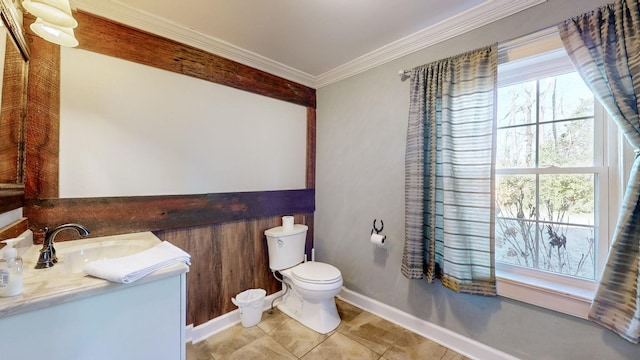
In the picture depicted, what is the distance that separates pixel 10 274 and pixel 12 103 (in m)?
0.97

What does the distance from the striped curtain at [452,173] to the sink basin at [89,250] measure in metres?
1.77

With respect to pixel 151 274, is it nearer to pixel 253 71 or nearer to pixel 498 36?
pixel 253 71

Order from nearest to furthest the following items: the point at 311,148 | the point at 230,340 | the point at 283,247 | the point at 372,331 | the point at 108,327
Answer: the point at 108,327 < the point at 230,340 < the point at 372,331 < the point at 283,247 < the point at 311,148

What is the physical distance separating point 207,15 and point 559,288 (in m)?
2.72

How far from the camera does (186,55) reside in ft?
6.09

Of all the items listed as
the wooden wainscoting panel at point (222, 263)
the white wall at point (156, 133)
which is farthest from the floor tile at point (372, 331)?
the white wall at point (156, 133)

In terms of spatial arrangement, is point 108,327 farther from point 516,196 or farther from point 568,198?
point 568,198

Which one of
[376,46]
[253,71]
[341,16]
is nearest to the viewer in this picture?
[341,16]

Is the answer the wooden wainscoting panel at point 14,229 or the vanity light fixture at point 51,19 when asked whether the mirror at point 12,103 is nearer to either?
the wooden wainscoting panel at point 14,229

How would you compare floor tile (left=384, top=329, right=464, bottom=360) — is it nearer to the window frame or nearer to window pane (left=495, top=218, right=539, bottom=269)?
the window frame

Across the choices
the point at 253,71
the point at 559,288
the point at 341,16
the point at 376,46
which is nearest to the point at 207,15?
the point at 253,71

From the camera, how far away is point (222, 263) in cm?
204

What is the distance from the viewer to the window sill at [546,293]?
4.28 ft

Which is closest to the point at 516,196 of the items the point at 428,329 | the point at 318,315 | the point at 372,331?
the point at 428,329
